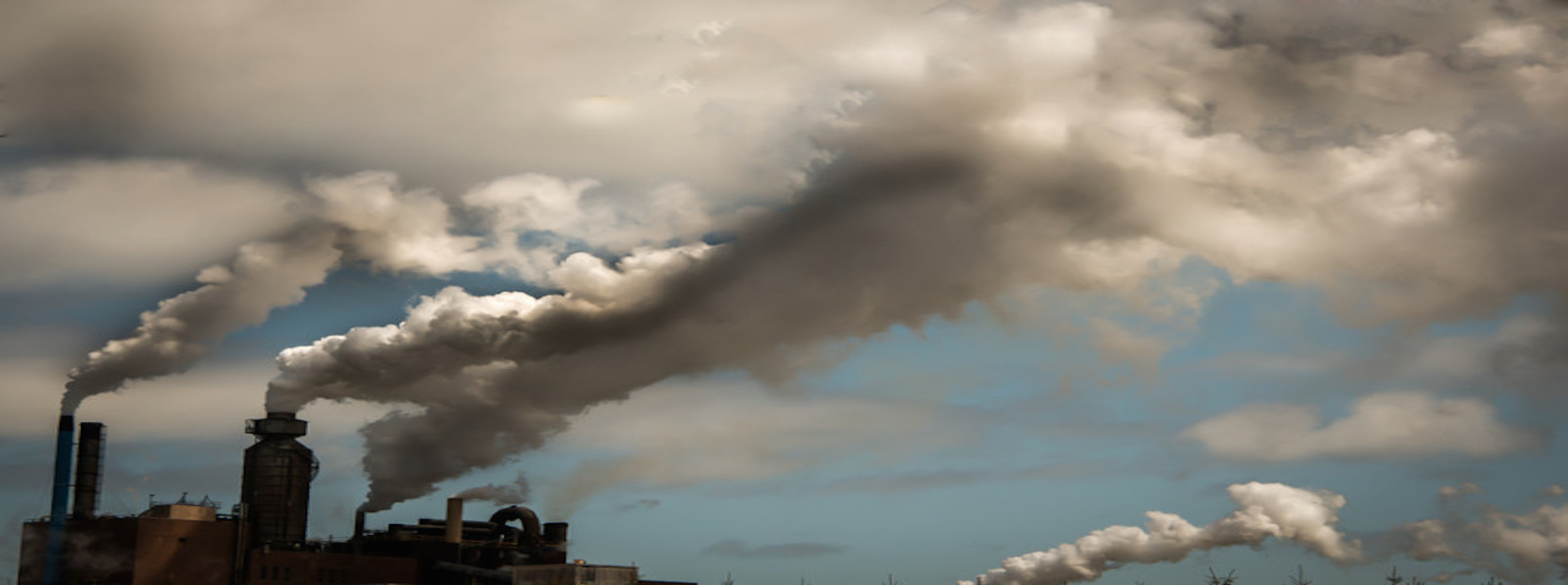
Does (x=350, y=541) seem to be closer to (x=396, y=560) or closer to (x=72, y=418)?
(x=396, y=560)

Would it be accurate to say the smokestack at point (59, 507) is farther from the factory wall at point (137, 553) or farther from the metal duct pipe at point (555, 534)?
the metal duct pipe at point (555, 534)

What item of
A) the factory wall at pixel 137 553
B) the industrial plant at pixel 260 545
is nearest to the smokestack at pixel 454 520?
the industrial plant at pixel 260 545

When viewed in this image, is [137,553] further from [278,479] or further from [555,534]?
[555,534]

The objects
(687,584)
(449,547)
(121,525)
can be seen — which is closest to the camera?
(121,525)

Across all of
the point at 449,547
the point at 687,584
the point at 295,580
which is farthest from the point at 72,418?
the point at 687,584

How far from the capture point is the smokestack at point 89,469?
262ft

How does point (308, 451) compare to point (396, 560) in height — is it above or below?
above

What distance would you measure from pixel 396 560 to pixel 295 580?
17.2 feet

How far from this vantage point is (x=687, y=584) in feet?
293

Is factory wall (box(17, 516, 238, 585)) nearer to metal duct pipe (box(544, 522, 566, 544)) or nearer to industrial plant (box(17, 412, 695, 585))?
industrial plant (box(17, 412, 695, 585))

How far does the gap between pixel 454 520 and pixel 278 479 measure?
1010cm

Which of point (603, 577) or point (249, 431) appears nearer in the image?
point (603, 577)

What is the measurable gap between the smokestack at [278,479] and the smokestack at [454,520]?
7.96m

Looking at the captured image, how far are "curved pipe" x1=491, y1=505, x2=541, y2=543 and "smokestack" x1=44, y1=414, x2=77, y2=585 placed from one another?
23.5m
